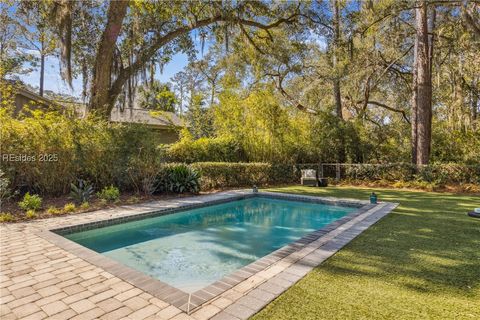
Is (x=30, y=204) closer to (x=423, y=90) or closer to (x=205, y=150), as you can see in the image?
(x=205, y=150)

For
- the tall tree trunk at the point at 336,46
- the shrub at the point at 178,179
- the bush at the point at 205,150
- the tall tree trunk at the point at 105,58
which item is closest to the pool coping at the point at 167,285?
the shrub at the point at 178,179

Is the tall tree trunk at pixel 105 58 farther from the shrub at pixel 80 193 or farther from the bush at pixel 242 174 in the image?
the bush at pixel 242 174

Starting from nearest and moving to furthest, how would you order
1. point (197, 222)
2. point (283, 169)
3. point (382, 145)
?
point (197, 222)
point (283, 169)
point (382, 145)

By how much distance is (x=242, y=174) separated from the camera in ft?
38.1

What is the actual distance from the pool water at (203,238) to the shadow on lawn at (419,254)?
5.05ft

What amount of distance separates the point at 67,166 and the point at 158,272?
15.9 ft

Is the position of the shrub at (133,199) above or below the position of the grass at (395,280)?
above

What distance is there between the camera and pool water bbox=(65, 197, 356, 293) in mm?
4134

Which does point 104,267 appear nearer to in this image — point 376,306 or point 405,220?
point 376,306

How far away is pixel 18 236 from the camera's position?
443 centimetres

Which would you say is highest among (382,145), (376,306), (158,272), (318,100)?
(318,100)

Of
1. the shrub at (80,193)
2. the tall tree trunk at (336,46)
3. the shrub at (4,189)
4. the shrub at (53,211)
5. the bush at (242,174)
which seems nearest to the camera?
the shrub at (53,211)

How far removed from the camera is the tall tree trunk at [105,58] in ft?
28.0

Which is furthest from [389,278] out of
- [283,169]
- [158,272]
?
[283,169]
